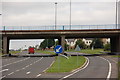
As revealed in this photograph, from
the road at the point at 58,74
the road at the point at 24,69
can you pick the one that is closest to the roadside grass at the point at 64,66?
the road at the point at 58,74

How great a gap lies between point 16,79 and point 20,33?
3696 centimetres

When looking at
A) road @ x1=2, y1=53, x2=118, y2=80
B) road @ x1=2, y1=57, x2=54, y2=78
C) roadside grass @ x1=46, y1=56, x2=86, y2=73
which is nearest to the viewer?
road @ x1=2, y1=53, x2=118, y2=80

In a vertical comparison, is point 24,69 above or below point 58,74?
below

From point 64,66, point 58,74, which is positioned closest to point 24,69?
point 64,66

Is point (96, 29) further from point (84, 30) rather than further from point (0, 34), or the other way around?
point (0, 34)

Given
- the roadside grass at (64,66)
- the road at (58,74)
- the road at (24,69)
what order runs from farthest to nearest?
the roadside grass at (64,66) < the road at (24,69) < the road at (58,74)

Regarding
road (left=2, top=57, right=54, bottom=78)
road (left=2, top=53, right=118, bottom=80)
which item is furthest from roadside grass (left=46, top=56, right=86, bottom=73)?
road (left=2, top=57, right=54, bottom=78)

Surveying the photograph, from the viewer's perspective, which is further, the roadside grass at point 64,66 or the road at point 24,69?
the roadside grass at point 64,66

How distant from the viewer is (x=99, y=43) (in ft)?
513

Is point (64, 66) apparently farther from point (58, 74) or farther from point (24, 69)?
point (58, 74)

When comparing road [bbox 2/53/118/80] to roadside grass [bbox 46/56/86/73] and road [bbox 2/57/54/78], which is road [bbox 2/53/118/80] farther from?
roadside grass [bbox 46/56/86/73]

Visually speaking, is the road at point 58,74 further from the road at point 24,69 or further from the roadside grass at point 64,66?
the roadside grass at point 64,66

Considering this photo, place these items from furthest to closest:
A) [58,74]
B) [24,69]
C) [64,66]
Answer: [64,66], [24,69], [58,74]

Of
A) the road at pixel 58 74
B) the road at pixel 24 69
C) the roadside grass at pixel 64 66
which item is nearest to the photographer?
the road at pixel 58 74
